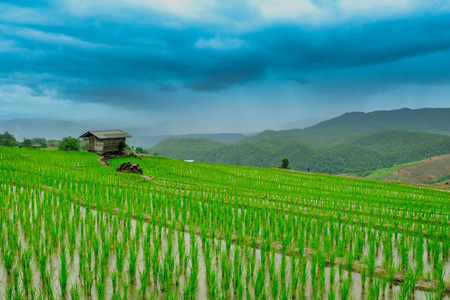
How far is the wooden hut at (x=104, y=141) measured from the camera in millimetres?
26984

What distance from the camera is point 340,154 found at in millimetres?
151250

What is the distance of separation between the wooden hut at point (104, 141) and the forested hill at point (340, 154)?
111187 mm

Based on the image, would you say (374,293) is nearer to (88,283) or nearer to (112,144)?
(88,283)

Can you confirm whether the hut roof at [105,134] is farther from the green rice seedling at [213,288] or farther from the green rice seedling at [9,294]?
the green rice seedling at [213,288]

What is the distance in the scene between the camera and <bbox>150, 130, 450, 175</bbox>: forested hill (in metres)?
134

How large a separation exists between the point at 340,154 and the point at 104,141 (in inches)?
5734

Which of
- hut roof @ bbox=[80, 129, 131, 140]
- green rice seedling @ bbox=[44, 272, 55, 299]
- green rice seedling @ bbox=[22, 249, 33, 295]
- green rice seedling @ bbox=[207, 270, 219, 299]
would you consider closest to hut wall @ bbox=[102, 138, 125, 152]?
hut roof @ bbox=[80, 129, 131, 140]

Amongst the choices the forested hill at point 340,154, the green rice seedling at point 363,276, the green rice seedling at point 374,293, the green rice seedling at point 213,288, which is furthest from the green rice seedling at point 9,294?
the forested hill at point 340,154

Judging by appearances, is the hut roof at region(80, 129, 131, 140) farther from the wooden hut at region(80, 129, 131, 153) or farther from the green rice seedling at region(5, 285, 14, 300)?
the green rice seedling at region(5, 285, 14, 300)

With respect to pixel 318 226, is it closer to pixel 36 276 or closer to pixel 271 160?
pixel 36 276

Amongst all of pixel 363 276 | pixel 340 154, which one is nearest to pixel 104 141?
pixel 363 276

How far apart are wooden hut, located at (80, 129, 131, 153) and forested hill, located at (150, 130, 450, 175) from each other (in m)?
111

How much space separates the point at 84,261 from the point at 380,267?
381 cm

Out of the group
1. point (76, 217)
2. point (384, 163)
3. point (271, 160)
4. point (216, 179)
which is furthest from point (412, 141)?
point (76, 217)
